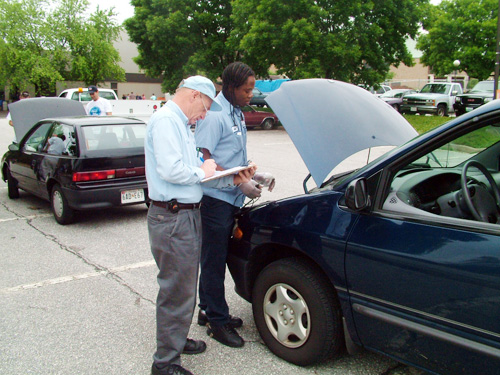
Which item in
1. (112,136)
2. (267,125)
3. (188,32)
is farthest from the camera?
(188,32)

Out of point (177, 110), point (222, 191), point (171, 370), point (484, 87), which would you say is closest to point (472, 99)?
point (484, 87)

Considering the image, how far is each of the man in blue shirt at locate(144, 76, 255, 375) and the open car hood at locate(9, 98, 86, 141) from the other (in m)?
6.78

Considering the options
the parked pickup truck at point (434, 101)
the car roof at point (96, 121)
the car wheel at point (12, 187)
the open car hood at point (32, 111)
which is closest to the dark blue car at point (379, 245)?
the car roof at point (96, 121)

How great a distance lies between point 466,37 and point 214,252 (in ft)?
122

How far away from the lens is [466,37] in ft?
112

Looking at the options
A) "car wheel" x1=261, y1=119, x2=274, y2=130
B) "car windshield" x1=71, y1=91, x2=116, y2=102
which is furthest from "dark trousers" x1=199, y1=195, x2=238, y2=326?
"car wheel" x1=261, y1=119, x2=274, y2=130

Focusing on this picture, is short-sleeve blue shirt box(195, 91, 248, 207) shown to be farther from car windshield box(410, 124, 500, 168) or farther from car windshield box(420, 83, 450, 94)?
car windshield box(420, 83, 450, 94)

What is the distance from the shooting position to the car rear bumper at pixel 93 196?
596cm

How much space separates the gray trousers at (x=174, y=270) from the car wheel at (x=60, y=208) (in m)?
3.98

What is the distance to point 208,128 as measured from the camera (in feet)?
9.67

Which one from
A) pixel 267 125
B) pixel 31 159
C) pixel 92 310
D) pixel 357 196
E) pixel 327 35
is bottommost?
pixel 92 310

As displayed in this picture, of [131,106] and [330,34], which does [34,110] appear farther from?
[330,34]

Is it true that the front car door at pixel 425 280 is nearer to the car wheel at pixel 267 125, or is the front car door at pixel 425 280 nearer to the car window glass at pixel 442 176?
the car window glass at pixel 442 176

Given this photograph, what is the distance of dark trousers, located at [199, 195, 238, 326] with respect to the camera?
3.02 m
